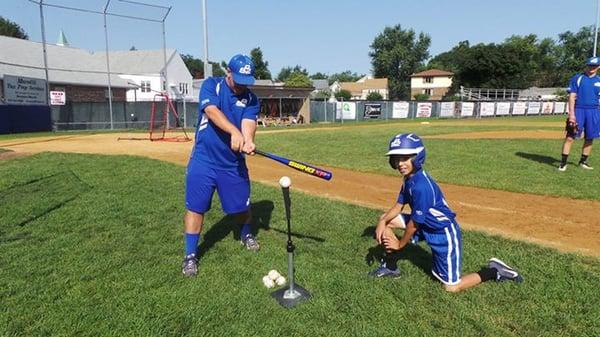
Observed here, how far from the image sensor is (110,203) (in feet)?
20.7

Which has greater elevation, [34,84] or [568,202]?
[34,84]

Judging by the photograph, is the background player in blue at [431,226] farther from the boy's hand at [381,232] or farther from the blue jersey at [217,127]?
the blue jersey at [217,127]

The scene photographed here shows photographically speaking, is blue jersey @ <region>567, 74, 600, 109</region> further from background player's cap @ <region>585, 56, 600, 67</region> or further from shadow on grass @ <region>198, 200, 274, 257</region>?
shadow on grass @ <region>198, 200, 274, 257</region>

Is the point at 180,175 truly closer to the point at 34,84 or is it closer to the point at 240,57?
the point at 240,57

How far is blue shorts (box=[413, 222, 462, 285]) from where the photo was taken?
11.7 ft

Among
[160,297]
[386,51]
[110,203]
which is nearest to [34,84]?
[110,203]

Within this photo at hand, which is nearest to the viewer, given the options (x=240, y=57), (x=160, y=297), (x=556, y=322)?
(x=556, y=322)

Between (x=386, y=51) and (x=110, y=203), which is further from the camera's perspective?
(x=386, y=51)

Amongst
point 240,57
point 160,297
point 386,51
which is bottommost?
point 160,297

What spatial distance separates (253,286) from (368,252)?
1318mm

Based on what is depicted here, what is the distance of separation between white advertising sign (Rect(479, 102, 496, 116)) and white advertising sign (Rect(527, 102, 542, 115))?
5.43 metres

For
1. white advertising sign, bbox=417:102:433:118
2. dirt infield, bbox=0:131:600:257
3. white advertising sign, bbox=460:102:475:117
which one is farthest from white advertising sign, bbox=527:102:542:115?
dirt infield, bbox=0:131:600:257

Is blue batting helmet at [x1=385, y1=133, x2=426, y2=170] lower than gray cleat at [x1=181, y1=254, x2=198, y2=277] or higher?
higher

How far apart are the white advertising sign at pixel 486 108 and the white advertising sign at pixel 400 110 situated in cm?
844
